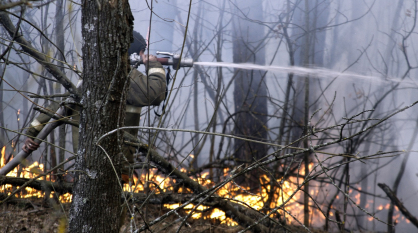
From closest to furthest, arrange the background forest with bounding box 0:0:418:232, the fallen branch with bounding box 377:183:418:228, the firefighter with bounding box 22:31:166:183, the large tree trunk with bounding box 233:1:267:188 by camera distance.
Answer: the firefighter with bounding box 22:31:166:183 < the fallen branch with bounding box 377:183:418:228 < the background forest with bounding box 0:0:418:232 < the large tree trunk with bounding box 233:1:267:188

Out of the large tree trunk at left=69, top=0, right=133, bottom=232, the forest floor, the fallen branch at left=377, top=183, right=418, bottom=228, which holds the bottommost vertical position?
the fallen branch at left=377, top=183, right=418, bottom=228

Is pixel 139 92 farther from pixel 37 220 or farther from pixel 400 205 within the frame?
pixel 400 205

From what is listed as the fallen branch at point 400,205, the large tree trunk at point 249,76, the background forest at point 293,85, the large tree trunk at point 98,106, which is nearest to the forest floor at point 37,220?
the background forest at point 293,85

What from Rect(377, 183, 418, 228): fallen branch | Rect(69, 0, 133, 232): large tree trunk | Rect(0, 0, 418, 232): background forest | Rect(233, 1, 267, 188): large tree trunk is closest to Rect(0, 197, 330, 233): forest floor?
Rect(0, 0, 418, 232): background forest

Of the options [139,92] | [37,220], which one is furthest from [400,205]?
[37,220]

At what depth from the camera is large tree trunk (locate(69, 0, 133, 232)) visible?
3.70ft

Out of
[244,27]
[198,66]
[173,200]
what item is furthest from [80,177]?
[244,27]

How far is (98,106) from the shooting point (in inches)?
44.8

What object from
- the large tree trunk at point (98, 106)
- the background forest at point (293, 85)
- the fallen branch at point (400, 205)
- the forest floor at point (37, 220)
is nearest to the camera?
the large tree trunk at point (98, 106)

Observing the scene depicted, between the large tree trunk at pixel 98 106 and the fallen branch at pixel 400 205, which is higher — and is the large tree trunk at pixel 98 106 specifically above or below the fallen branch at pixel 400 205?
above

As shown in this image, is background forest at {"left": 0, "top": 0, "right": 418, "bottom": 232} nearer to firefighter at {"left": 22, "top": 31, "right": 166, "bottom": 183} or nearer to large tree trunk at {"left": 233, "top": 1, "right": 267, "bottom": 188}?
large tree trunk at {"left": 233, "top": 1, "right": 267, "bottom": 188}

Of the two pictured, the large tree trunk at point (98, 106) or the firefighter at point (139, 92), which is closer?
the large tree trunk at point (98, 106)

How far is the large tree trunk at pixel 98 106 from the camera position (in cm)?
113

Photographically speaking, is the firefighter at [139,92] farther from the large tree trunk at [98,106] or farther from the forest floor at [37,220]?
the large tree trunk at [98,106]
